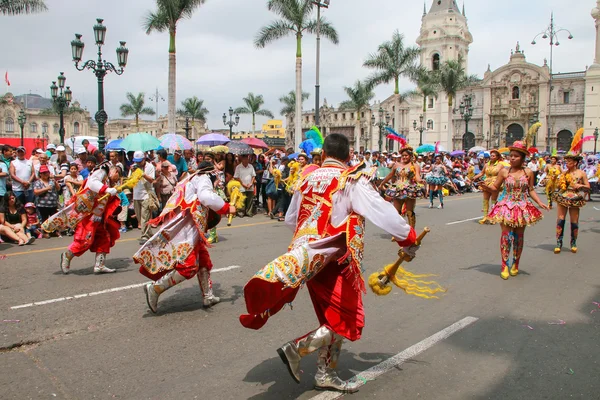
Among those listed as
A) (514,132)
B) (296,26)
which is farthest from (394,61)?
(514,132)

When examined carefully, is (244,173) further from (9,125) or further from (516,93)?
(9,125)

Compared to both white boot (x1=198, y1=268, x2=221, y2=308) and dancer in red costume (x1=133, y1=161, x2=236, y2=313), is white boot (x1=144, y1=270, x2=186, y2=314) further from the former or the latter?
white boot (x1=198, y1=268, x2=221, y2=308)

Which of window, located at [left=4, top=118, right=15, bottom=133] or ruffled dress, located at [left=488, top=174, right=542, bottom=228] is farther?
window, located at [left=4, top=118, right=15, bottom=133]

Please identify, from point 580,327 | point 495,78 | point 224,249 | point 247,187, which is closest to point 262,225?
point 247,187

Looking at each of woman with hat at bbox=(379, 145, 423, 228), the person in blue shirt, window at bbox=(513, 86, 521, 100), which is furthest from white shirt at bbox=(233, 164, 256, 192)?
window at bbox=(513, 86, 521, 100)

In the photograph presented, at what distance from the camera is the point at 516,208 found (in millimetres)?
7352

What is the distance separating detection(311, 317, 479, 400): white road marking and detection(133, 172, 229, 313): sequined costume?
236 cm

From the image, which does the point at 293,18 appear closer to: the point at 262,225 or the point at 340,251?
the point at 262,225

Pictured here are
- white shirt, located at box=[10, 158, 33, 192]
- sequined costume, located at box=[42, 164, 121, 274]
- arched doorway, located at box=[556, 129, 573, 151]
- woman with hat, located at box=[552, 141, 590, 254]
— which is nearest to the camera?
sequined costume, located at box=[42, 164, 121, 274]

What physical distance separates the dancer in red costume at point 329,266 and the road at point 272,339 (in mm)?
429

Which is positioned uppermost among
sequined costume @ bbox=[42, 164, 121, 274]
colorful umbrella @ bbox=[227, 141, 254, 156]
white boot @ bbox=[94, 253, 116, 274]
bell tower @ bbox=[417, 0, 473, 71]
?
bell tower @ bbox=[417, 0, 473, 71]

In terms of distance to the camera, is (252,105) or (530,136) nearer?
(530,136)

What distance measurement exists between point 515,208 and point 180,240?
5037mm

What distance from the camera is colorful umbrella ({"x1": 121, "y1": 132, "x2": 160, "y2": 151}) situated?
12125 mm
